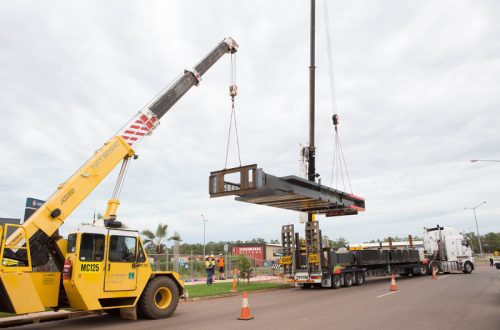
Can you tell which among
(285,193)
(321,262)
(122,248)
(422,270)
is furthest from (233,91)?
(422,270)

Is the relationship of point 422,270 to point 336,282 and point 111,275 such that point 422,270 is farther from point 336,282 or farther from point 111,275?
point 111,275

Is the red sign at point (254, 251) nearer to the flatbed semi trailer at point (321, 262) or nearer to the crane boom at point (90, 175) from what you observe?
the flatbed semi trailer at point (321, 262)

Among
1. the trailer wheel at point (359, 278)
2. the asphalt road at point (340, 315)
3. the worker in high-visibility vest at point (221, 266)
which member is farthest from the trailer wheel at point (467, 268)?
the worker in high-visibility vest at point (221, 266)

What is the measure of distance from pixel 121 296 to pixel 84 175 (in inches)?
133

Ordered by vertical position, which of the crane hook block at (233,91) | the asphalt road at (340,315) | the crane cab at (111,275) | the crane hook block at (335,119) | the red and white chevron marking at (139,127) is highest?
the crane hook block at (335,119)

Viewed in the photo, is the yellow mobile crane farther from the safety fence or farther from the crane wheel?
the safety fence

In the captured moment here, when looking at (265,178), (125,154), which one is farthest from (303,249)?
(125,154)

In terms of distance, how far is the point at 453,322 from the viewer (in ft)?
31.6

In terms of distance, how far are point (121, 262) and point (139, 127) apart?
445 cm

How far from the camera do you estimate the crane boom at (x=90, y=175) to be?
32.2 feet

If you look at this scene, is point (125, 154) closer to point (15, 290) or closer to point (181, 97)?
point (181, 97)

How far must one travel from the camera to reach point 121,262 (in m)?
10.6

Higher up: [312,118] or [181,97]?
[312,118]

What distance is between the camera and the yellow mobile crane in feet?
29.5
